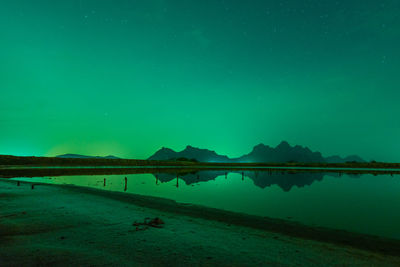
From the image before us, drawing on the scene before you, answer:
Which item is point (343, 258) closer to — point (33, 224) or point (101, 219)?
point (101, 219)

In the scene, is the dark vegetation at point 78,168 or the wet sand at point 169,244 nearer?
the wet sand at point 169,244

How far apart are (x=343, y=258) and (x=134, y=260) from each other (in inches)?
307

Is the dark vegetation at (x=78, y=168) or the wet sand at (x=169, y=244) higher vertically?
the wet sand at (x=169, y=244)

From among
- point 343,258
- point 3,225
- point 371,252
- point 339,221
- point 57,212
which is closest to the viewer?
point 343,258

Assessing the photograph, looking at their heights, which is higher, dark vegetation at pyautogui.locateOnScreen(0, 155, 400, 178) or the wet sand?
the wet sand

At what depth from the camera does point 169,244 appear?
9.19 m

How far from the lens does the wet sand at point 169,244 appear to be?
747cm

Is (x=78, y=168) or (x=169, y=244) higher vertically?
(x=169, y=244)

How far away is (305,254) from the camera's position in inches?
350

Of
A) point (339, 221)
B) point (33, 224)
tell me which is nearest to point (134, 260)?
point (33, 224)

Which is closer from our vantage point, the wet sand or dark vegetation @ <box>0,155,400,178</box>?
the wet sand

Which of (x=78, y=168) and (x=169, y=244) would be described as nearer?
(x=169, y=244)

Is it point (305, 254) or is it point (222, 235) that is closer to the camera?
point (305, 254)

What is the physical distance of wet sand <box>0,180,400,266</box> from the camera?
7469 mm
